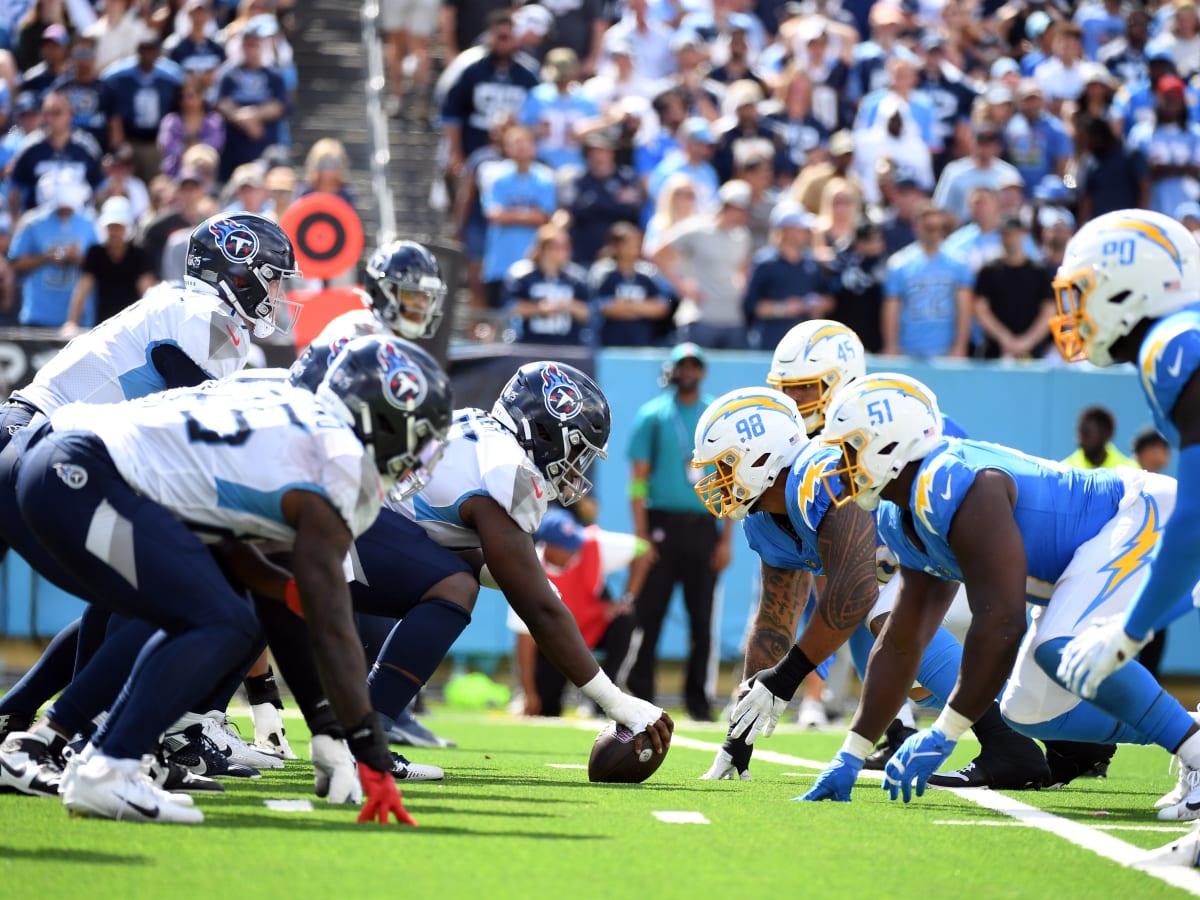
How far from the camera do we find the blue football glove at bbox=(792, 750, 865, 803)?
19.3ft

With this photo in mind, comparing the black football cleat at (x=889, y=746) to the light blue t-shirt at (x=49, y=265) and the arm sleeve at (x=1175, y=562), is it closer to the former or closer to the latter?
the arm sleeve at (x=1175, y=562)

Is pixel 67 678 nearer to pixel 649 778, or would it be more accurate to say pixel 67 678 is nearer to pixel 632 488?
pixel 649 778

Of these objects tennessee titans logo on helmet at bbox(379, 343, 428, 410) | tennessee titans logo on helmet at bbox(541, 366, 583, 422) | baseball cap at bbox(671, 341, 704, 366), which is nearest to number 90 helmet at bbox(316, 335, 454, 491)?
tennessee titans logo on helmet at bbox(379, 343, 428, 410)

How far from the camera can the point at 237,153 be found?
49.4 ft

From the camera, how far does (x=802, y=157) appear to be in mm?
15789

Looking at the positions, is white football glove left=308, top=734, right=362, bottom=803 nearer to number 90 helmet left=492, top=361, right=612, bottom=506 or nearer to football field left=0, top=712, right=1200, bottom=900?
football field left=0, top=712, right=1200, bottom=900

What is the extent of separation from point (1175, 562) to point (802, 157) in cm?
1154

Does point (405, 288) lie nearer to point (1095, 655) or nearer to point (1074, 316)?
point (1074, 316)

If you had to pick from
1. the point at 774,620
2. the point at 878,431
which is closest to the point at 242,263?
the point at 774,620

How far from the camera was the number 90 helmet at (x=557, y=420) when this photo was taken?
22.3 ft

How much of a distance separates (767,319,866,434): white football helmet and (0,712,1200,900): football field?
1.82 meters

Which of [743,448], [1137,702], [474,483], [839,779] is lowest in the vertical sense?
[839,779]

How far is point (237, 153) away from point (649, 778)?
9618 mm

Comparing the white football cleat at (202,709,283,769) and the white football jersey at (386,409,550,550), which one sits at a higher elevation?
the white football jersey at (386,409,550,550)
